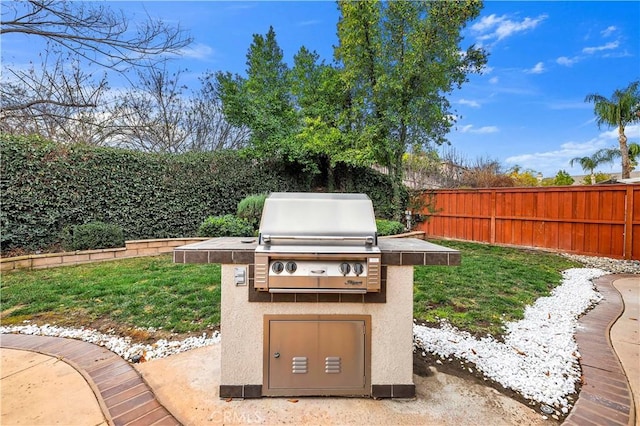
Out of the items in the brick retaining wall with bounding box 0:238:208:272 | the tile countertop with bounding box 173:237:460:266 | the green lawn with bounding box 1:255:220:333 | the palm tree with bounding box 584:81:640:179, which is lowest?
the green lawn with bounding box 1:255:220:333

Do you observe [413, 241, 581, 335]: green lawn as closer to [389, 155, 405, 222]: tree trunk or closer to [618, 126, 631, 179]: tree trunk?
[389, 155, 405, 222]: tree trunk

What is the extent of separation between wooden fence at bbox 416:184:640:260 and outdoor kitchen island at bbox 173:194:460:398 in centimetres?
763

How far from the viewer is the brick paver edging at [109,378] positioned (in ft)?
5.53

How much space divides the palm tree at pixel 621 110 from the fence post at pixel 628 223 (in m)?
11.1

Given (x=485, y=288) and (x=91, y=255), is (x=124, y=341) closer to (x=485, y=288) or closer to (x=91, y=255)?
(x=91, y=255)

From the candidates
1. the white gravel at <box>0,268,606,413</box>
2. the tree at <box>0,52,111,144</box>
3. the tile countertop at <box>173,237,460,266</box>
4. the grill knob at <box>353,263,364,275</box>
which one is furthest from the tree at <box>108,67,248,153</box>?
the grill knob at <box>353,263,364,275</box>

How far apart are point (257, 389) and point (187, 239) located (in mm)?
5685

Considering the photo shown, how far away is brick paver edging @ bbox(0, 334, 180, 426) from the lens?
5.53ft

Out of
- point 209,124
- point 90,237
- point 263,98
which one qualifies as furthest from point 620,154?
point 90,237

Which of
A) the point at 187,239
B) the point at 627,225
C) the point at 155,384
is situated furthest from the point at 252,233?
the point at 627,225

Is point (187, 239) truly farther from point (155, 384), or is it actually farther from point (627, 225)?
point (627, 225)

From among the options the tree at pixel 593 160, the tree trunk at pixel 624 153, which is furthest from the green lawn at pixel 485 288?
the tree at pixel 593 160

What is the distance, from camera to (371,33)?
829 cm

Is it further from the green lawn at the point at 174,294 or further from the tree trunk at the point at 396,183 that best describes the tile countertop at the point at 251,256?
the tree trunk at the point at 396,183
